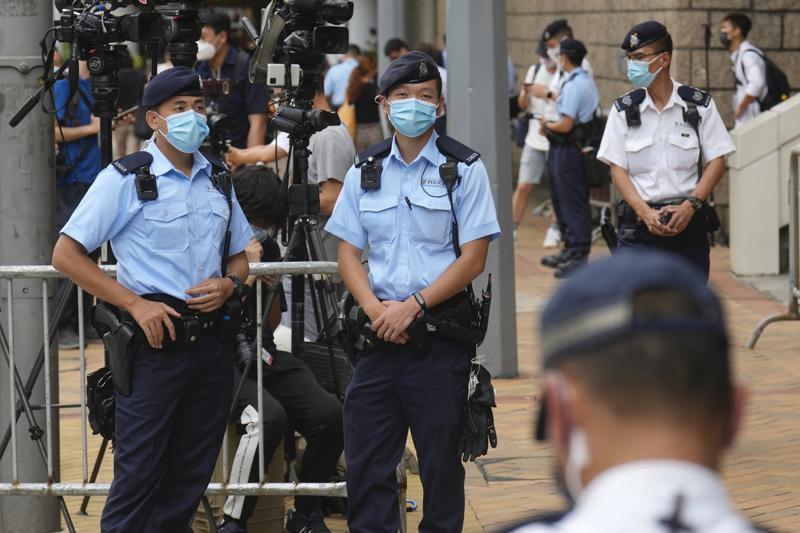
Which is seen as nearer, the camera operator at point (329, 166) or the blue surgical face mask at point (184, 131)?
the blue surgical face mask at point (184, 131)

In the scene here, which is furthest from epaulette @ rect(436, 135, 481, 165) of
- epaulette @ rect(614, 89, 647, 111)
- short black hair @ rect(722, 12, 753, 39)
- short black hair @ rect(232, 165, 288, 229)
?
short black hair @ rect(722, 12, 753, 39)

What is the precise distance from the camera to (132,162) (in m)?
4.96

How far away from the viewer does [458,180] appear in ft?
16.5

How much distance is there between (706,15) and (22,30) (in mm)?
9315

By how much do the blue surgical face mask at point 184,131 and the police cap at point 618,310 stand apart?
140 inches

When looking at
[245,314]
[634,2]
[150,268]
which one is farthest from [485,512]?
[634,2]

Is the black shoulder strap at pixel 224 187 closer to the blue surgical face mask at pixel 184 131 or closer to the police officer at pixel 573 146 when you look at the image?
the blue surgical face mask at pixel 184 131

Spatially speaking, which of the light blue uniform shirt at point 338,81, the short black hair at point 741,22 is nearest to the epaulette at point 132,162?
the short black hair at point 741,22

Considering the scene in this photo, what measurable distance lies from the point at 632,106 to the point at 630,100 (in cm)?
6

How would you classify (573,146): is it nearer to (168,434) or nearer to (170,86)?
(170,86)

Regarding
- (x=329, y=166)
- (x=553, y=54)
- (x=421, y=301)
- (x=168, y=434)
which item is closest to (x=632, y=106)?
(x=329, y=166)

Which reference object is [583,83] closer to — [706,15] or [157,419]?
[706,15]

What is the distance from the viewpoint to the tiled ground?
6332 millimetres

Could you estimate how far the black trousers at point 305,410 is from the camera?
19.5 ft
